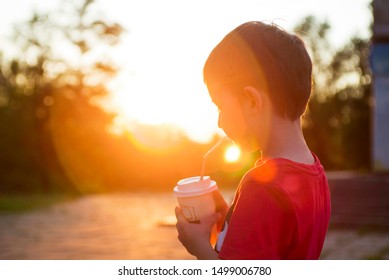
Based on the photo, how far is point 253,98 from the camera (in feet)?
5.06

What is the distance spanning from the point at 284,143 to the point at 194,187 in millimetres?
302

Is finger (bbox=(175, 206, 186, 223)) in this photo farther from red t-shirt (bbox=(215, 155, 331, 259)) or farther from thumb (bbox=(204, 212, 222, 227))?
red t-shirt (bbox=(215, 155, 331, 259))

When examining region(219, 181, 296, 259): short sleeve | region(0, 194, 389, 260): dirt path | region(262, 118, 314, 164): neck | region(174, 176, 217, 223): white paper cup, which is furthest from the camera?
region(0, 194, 389, 260): dirt path

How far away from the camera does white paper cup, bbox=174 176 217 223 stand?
5.61ft

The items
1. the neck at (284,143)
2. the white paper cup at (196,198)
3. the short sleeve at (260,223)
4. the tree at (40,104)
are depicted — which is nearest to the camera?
the short sleeve at (260,223)

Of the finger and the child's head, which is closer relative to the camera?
the child's head

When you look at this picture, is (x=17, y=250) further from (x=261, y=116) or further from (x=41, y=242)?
(x=261, y=116)

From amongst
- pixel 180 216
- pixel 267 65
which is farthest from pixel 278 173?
pixel 180 216

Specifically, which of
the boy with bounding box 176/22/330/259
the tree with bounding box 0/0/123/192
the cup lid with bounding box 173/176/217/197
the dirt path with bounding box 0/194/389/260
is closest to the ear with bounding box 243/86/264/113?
the boy with bounding box 176/22/330/259

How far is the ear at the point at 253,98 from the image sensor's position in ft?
5.03

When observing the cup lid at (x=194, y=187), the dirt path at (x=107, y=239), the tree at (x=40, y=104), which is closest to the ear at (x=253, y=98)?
A: the cup lid at (x=194, y=187)

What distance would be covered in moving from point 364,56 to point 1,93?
58.2 ft

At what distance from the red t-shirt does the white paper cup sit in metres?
0.15

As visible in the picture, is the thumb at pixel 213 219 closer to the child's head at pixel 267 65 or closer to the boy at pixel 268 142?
the boy at pixel 268 142
